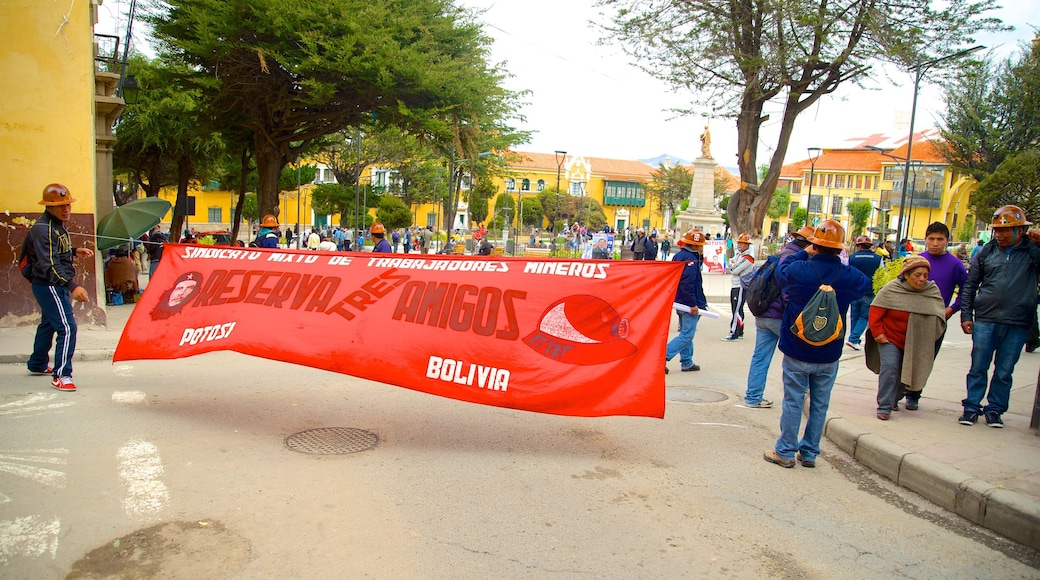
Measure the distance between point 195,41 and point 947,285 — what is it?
15273 millimetres

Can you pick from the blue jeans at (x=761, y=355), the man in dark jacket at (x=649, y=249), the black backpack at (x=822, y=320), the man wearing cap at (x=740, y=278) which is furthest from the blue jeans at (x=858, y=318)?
the man in dark jacket at (x=649, y=249)

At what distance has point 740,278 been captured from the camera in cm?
1065

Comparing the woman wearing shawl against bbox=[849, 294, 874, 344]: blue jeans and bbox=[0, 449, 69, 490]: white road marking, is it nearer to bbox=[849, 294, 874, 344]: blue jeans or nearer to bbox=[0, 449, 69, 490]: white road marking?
bbox=[849, 294, 874, 344]: blue jeans

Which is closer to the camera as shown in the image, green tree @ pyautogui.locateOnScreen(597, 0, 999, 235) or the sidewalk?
the sidewalk

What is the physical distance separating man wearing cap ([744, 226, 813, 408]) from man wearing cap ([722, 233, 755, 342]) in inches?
99.4

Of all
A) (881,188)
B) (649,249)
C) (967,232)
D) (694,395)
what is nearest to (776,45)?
(649,249)

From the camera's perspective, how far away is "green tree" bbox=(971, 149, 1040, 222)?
95.6 feet

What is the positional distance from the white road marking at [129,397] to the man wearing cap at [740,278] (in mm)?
7434

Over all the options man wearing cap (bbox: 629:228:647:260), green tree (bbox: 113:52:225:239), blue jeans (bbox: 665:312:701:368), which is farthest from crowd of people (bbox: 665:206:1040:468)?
green tree (bbox: 113:52:225:239)

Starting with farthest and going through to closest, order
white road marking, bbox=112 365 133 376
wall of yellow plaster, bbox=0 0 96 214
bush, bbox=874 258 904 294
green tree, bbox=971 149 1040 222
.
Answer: green tree, bbox=971 149 1040 222, bush, bbox=874 258 904 294, wall of yellow plaster, bbox=0 0 96 214, white road marking, bbox=112 365 133 376

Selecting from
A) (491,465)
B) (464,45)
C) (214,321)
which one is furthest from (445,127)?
(491,465)

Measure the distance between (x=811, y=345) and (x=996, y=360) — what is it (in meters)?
2.58

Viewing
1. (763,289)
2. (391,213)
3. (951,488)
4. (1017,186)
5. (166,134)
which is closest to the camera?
(951,488)

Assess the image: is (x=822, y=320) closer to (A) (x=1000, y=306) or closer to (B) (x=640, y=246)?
(A) (x=1000, y=306)
